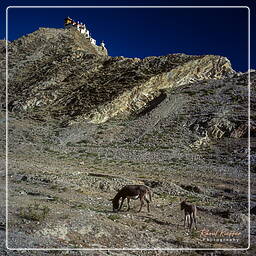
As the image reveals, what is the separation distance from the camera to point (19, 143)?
143 ft

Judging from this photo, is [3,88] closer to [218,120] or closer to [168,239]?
[218,120]

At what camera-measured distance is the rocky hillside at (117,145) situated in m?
12.5

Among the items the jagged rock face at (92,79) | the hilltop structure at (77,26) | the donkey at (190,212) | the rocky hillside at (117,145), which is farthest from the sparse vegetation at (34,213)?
the hilltop structure at (77,26)

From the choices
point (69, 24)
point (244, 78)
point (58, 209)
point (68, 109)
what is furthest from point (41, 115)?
point (69, 24)

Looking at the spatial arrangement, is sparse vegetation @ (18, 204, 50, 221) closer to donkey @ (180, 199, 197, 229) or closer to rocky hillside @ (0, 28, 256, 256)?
rocky hillside @ (0, 28, 256, 256)

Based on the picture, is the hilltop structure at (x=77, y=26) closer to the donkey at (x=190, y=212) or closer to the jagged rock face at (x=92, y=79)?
the jagged rock face at (x=92, y=79)

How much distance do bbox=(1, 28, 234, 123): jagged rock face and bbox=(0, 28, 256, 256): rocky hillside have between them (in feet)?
0.82

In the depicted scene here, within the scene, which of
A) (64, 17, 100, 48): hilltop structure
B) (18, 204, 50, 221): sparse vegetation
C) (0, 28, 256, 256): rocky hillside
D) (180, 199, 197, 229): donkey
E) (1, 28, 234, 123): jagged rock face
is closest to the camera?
(18, 204, 50, 221): sparse vegetation

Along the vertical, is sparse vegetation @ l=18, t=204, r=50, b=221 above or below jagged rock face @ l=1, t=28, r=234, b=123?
below

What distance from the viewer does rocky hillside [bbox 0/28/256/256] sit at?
12484 mm

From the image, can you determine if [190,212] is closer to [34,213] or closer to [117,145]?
[34,213]

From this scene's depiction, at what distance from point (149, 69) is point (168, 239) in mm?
65944

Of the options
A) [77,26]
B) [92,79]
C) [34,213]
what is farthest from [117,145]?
[77,26]

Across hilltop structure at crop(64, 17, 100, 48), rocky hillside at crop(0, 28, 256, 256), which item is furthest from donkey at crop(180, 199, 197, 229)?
hilltop structure at crop(64, 17, 100, 48)
